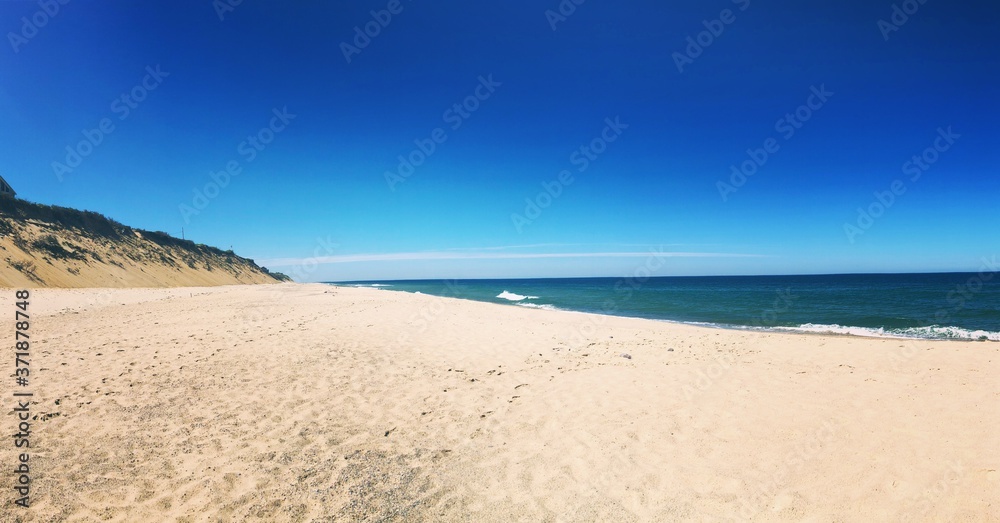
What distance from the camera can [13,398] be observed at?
6031 mm

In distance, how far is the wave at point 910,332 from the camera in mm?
15748

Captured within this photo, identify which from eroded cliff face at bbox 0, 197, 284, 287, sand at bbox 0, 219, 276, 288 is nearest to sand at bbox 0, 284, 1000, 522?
sand at bbox 0, 219, 276, 288

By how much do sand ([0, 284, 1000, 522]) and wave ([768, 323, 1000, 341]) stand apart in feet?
24.2

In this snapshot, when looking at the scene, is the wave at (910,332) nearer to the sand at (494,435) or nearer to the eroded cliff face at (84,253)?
the sand at (494,435)

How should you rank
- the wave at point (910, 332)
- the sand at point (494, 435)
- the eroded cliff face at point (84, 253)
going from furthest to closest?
1. the eroded cliff face at point (84, 253)
2. the wave at point (910, 332)
3. the sand at point (494, 435)

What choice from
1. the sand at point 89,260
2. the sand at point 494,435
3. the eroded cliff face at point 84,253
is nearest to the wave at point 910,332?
the sand at point 494,435

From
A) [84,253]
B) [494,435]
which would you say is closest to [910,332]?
[494,435]

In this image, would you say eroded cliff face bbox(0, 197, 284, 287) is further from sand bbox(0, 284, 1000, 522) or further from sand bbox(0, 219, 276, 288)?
sand bbox(0, 284, 1000, 522)

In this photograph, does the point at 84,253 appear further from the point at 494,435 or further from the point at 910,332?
the point at 910,332

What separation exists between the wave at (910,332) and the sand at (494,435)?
7.38 meters

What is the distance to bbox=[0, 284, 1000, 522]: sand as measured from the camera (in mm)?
3961

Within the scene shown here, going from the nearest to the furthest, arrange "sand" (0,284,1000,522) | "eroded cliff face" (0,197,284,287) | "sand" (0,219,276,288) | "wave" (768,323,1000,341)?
"sand" (0,284,1000,522) < "wave" (768,323,1000,341) < "sand" (0,219,276,288) < "eroded cliff face" (0,197,284,287)

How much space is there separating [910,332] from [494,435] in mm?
21449

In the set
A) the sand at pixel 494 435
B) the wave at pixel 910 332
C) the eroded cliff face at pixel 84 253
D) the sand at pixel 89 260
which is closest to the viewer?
the sand at pixel 494 435
